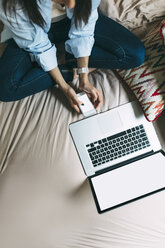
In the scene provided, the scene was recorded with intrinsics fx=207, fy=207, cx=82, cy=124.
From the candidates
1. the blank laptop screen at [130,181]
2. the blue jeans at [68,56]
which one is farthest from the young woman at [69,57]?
the blank laptop screen at [130,181]

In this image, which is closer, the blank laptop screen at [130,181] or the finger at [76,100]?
the blank laptop screen at [130,181]

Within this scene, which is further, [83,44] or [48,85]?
[48,85]

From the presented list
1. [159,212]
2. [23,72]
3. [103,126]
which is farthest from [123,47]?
[159,212]

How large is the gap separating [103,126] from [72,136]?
0.15 m

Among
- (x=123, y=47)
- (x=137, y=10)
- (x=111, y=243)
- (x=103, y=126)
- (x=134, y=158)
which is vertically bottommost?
(x=111, y=243)

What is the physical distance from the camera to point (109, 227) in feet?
2.95

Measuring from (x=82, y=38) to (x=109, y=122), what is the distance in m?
0.37

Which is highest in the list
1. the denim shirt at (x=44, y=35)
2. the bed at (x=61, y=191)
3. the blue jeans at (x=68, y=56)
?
the denim shirt at (x=44, y=35)

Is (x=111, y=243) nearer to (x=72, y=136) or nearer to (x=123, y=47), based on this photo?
(x=72, y=136)

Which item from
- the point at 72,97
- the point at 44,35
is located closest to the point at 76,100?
the point at 72,97

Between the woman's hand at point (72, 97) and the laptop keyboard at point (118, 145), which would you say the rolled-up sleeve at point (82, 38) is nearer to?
the woman's hand at point (72, 97)

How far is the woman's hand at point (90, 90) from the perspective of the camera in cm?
92

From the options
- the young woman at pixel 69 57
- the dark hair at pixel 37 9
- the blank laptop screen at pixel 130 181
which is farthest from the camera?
the young woman at pixel 69 57

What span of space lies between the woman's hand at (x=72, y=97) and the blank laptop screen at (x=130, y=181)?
0.32 meters
